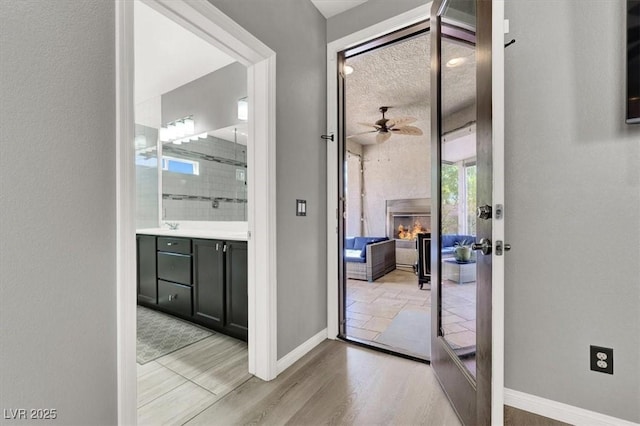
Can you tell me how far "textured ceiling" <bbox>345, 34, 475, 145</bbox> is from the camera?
5.25ft

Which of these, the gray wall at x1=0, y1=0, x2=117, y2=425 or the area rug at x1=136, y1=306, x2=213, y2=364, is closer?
the gray wall at x1=0, y1=0, x2=117, y2=425

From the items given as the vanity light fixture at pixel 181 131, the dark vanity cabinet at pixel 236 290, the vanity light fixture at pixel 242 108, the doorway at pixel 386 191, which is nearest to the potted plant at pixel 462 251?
the doorway at pixel 386 191

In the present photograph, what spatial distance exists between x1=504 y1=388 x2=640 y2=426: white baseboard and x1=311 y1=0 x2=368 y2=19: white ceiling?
9.45ft

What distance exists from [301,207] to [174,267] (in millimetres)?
1497

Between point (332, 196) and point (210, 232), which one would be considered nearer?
point (332, 196)

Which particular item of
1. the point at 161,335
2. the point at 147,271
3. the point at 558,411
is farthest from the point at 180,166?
the point at 558,411

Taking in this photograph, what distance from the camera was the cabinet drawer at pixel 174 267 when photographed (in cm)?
264

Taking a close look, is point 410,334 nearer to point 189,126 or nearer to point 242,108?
point 242,108

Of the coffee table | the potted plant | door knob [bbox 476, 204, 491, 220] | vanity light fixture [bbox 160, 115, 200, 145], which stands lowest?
the coffee table

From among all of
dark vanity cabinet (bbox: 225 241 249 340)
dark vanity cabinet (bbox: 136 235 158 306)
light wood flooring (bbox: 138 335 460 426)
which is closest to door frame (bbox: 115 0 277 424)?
light wood flooring (bbox: 138 335 460 426)

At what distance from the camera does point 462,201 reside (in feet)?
5.39

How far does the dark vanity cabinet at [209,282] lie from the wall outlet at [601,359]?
2.35m

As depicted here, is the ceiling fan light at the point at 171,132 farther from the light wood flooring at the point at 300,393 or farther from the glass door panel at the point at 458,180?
the glass door panel at the point at 458,180

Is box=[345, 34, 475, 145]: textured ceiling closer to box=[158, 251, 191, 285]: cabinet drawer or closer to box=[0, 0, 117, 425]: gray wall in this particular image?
box=[0, 0, 117, 425]: gray wall
